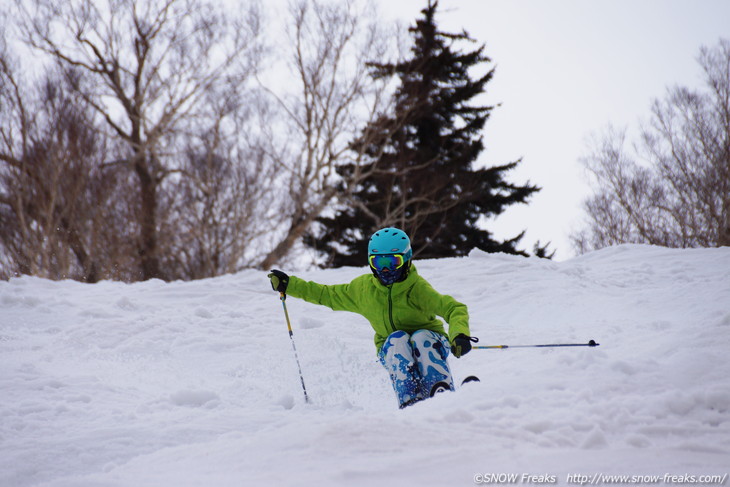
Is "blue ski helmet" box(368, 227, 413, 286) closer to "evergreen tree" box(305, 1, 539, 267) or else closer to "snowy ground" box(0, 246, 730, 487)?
"snowy ground" box(0, 246, 730, 487)

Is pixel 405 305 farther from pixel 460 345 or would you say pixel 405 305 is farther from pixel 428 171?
pixel 428 171

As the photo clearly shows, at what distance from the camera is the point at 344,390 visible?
15.0 ft

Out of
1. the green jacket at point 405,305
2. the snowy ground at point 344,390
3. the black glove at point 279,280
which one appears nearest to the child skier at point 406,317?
the green jacket at point 405,305

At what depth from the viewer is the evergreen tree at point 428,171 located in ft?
55.3

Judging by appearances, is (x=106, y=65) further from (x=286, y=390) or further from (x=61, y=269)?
(x=286, y=390)

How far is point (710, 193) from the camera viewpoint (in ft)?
64.5

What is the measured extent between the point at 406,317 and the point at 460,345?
1.92ft

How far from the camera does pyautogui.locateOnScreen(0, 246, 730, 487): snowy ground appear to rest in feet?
6.76

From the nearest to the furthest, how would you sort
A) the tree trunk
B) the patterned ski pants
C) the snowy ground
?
the snowy ground, the patterned ski pants, the tree trunk

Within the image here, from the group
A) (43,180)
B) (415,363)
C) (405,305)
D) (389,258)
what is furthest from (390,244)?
(43,180)

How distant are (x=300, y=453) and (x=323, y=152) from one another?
14025 mm

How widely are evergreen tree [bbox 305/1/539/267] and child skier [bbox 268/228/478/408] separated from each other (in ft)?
39.7

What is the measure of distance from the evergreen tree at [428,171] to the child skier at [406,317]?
1211cm

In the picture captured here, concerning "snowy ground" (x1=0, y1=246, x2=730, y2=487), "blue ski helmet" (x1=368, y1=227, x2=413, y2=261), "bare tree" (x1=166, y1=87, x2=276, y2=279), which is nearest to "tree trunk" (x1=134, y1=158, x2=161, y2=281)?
"bare tree" (x1=166, y1=87, x2=276, y2=279)
